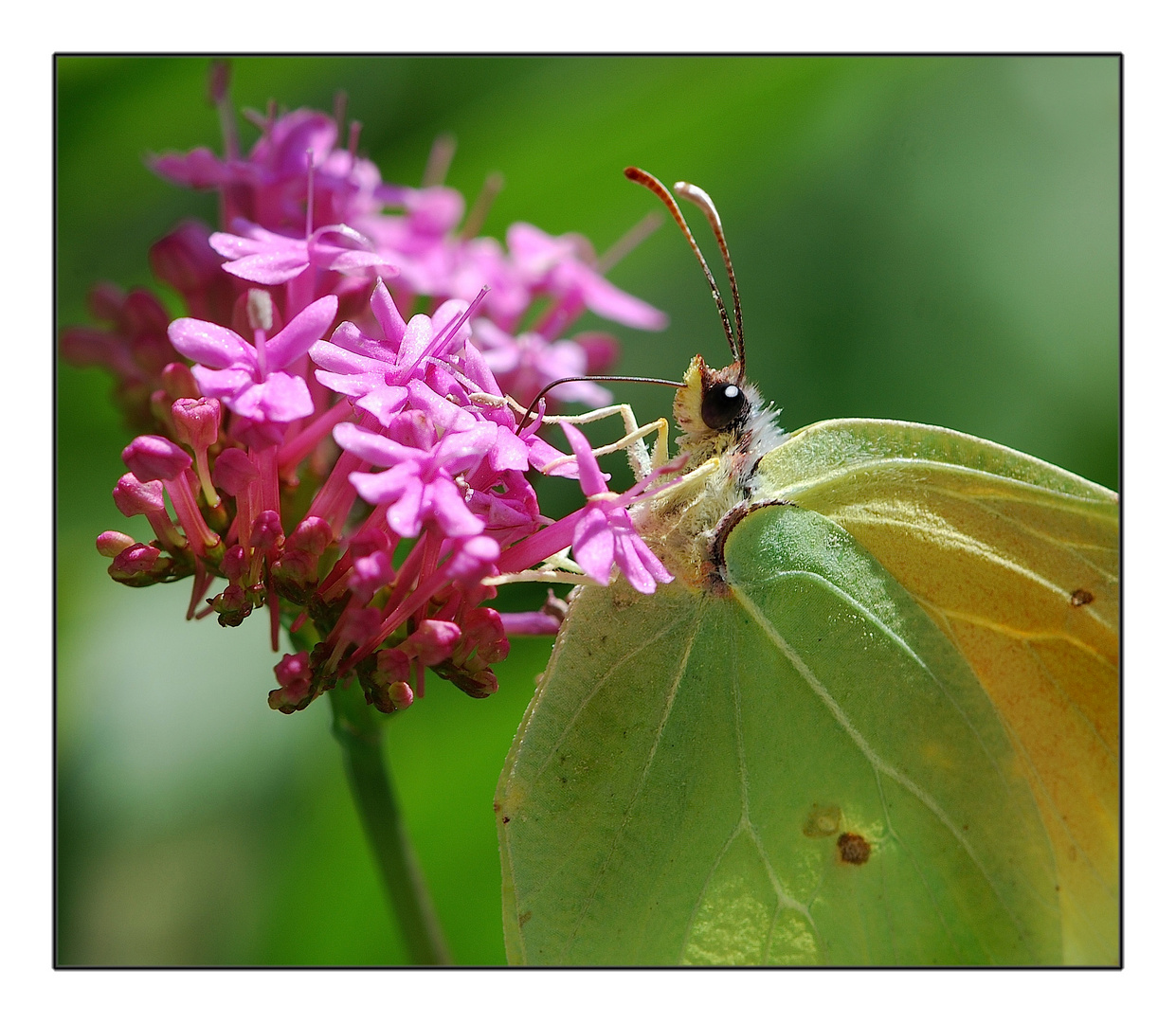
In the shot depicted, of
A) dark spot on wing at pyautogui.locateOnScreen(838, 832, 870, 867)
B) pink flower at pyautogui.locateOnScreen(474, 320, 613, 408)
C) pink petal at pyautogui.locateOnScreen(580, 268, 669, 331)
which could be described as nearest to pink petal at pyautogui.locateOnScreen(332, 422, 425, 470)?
pink flower at pyautogui.locateOnScreen(474, 320, 613, 408)

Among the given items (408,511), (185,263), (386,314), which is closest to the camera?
(408,511)

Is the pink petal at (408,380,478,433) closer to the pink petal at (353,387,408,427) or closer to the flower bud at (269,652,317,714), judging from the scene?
the pink petal at (353,387,408,427)

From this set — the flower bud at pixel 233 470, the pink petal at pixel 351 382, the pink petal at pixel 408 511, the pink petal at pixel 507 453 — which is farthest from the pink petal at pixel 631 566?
the flower bud at pixel 233 470

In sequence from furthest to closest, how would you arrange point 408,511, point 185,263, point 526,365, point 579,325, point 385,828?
point 579,325
point 526,365
point 185,263
point 385,828
point 408,511

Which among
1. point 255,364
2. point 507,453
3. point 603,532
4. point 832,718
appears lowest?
point 832,718

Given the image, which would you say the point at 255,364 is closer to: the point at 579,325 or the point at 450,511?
the point at 450,511

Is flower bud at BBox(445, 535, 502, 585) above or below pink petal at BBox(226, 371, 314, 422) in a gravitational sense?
below

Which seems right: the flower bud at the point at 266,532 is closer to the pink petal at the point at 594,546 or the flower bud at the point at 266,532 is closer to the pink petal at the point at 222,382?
the pink petal at the point at 222,382

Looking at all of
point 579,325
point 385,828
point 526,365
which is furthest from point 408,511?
point 579,325
